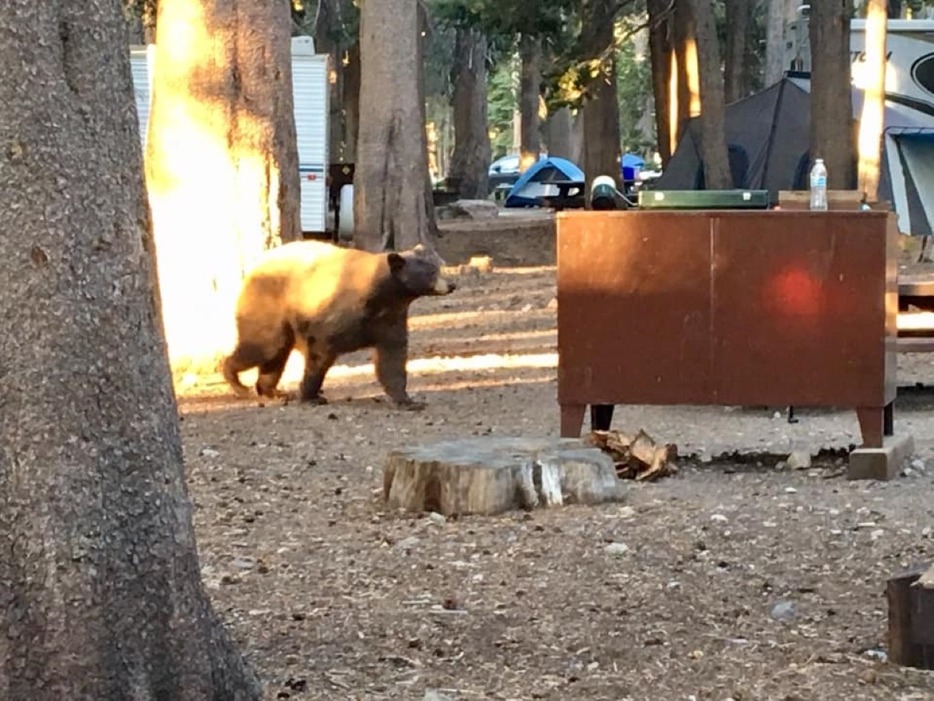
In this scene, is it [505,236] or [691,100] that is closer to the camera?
[691,100]

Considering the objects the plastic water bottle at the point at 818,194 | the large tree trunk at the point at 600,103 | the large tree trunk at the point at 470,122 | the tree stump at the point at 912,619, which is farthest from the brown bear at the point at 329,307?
the large tree trunk at the point at 470,122

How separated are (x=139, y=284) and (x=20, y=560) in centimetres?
67

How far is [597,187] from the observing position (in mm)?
9211

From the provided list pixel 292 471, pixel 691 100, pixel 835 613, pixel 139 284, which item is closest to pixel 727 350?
pixel 292 471

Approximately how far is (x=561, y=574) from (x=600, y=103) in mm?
22121

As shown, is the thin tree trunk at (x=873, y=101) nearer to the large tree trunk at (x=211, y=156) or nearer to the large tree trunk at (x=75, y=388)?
the large tree trunk at (x=211, y=156)

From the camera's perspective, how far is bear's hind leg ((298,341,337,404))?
1109 centimetres

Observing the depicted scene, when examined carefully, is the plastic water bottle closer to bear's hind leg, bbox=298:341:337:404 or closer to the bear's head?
the bear's head

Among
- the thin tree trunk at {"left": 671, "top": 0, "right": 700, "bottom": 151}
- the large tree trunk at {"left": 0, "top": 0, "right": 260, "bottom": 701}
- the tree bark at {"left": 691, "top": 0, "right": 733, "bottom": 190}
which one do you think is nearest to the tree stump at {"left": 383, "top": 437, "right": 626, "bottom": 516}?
the large tree trunk at {"left": 0, "top": 0, "right": 260, "bottom": 701}

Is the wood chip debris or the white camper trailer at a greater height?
the white camper trailer

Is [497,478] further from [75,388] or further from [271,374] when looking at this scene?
[271,374]

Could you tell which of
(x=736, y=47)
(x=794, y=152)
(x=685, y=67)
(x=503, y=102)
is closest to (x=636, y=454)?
(x=794, y=152)

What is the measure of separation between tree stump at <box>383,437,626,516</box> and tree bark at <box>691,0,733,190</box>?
612 inches

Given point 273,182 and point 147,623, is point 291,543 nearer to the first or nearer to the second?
point 147,623
